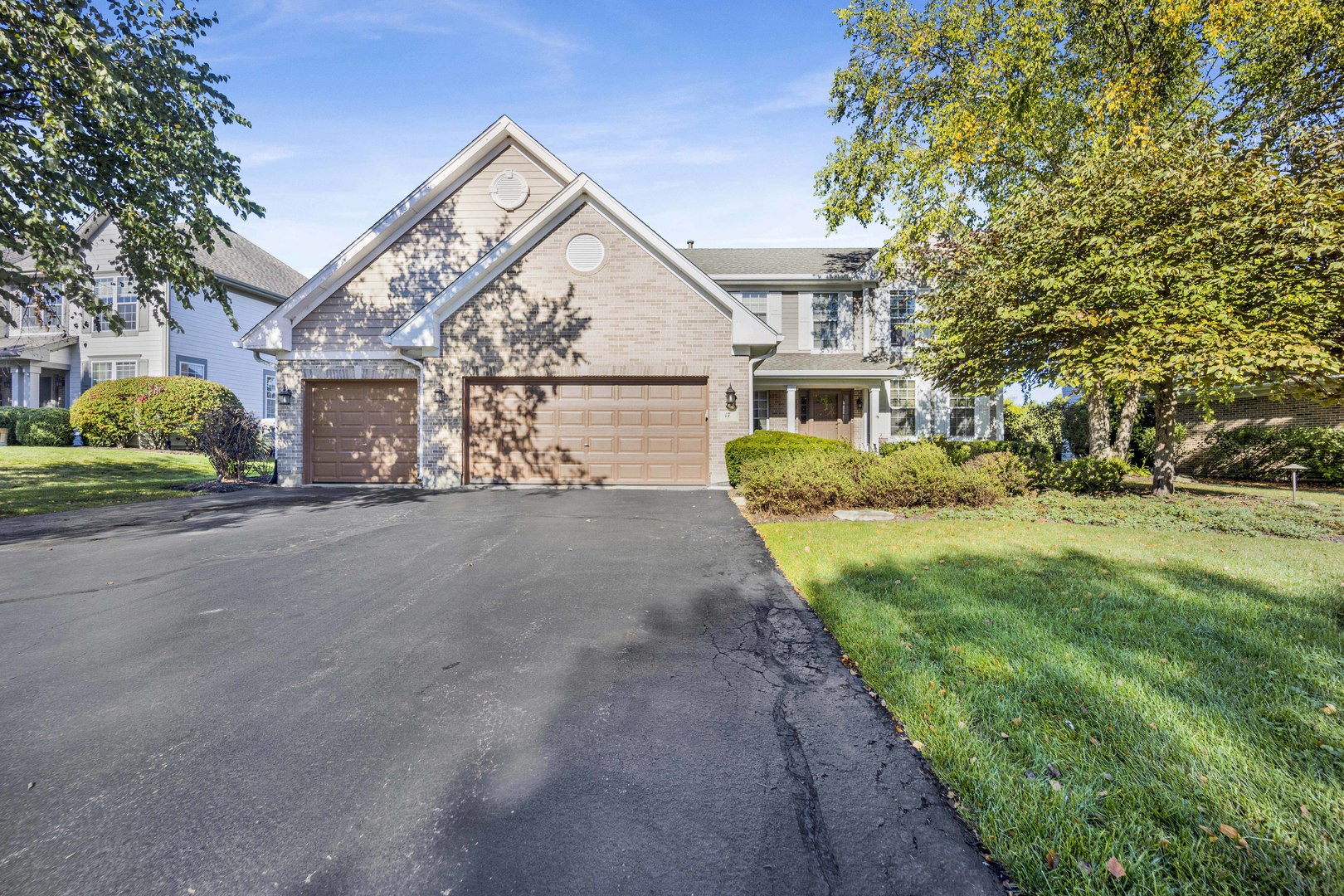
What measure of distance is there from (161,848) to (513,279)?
12049 millimetres

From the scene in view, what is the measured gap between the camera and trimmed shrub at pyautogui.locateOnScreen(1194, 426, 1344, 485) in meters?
13.3

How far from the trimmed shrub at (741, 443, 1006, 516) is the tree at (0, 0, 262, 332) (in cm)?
1200

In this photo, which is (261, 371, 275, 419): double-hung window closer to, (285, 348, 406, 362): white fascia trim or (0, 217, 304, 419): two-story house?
(0, 217, 304, 419): two-story house

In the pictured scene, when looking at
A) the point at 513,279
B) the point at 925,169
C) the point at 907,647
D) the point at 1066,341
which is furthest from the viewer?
the point at 925,169

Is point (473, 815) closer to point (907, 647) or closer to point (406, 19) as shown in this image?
point (907, 647)

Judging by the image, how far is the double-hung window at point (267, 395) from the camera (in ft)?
77.9

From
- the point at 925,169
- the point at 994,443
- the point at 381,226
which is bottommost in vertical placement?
the point at 994,443

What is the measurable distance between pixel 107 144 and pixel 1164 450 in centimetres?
2060

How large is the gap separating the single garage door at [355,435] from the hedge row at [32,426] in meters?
12.5

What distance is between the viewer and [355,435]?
13.2m

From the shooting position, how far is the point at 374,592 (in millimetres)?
4984

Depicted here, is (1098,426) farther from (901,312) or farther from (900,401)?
(901,312)

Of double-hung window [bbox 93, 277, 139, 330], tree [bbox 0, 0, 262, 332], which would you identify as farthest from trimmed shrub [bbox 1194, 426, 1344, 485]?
double-hung window [bbox 93, 277, 139, 330]

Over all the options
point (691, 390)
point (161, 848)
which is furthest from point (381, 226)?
point (161, 848)
